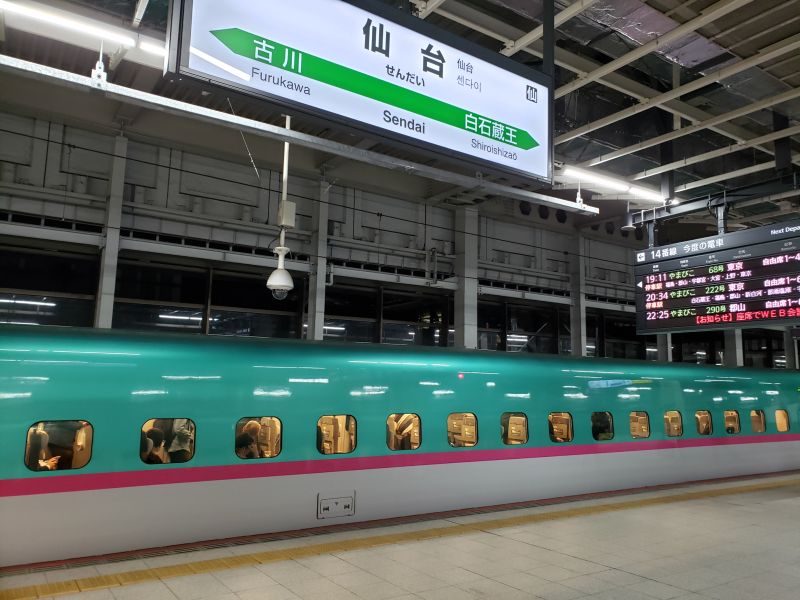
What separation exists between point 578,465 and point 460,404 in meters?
2.55

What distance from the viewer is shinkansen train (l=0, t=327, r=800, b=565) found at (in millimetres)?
5770

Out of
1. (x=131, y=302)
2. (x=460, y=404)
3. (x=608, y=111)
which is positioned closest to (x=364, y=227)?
(x=131, y=302)

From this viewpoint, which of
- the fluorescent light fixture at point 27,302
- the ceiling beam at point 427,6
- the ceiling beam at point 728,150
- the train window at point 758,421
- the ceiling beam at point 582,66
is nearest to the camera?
the ceiling beam at point 427,6

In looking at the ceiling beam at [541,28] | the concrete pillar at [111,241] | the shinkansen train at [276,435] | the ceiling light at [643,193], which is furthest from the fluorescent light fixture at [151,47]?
the ceiling light at [643,193]

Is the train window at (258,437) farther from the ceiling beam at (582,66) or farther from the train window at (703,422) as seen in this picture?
the train window at (703,422)

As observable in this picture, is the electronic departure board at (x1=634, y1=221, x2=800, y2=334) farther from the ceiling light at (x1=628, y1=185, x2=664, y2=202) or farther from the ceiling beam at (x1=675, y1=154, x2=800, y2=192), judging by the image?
the ceiling beam at (x1=675, y1=154, x2=800, y2=192)

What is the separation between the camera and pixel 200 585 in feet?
17.3

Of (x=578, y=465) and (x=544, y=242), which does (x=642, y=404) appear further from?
(x=544, y=242)

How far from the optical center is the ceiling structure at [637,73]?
22.2 feet

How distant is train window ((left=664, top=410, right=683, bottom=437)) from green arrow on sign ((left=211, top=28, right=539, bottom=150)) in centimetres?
796

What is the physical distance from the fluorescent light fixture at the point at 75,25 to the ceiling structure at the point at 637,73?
0.10 m

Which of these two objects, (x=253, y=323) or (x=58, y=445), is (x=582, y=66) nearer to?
(x=58, y=445)

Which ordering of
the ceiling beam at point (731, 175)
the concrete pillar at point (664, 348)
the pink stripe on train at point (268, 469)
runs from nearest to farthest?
the pink stripe on train at point (268, 469) < the ceiling beam at point (731, 175) < the concrete pillar at point (664, 348)

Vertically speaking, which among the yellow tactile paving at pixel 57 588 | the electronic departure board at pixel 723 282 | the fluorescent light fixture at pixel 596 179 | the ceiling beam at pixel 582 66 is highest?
the ceiling beam at pixel 582 66
